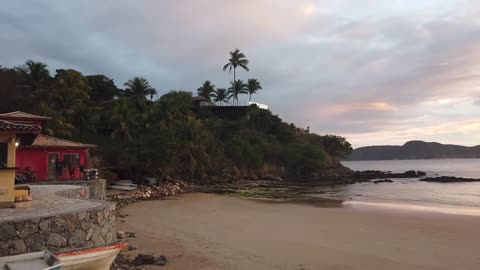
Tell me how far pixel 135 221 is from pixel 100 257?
1113cm

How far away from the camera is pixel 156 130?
43.3 meters

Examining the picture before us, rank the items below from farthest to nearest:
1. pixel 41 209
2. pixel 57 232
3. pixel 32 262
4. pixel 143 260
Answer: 1. pixel 143 260
2. pixel 41 209
3. pixel 57 232
4. pixel 32 262

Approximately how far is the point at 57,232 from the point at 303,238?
9681 mm

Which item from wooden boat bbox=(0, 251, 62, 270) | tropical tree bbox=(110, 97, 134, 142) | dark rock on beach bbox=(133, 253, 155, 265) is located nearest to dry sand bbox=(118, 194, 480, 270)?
dark rock on beach bbox=(133, 253, 155, 265)

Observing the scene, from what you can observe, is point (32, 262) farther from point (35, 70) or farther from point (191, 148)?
Result: point (35, 70)

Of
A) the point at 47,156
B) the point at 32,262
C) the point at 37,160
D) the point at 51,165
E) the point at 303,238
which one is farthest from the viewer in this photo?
the point at 51,165

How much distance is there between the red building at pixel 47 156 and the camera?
27250mm

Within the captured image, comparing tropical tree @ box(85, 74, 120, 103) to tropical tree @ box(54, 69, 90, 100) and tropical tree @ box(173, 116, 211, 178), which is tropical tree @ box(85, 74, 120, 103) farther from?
tropical tree @ box(173, 116, 211, 178)

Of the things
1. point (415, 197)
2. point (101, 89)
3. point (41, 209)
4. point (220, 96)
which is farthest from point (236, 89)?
point (41, 209)

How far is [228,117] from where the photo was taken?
73.6 meters

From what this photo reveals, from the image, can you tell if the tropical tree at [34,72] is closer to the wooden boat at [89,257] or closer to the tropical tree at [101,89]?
the tropical tree at [101,89]

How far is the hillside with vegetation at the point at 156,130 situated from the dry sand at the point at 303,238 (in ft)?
55.0

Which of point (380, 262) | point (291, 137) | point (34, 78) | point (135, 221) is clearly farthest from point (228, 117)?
point (380, 262)

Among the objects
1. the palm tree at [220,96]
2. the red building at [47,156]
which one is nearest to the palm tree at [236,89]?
the palm tree at [220,96]
